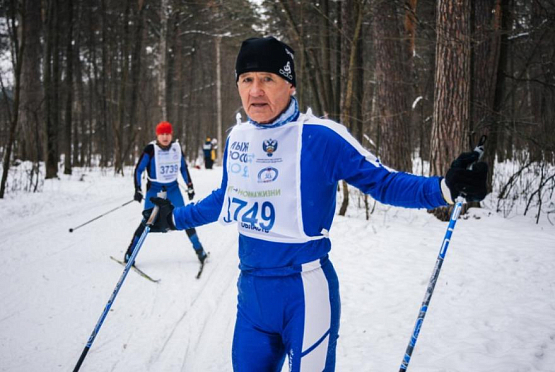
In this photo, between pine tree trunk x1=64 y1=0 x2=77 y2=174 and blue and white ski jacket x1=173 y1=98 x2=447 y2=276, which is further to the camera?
pine tree trunk x1=64 y1=0 x2=77 y2=174

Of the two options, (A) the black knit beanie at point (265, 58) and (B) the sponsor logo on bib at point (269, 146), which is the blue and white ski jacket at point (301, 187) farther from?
(A) the black knit beanie at point (265, 58)

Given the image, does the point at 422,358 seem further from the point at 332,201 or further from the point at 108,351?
the point at 108,351

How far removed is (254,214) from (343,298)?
10.2ft

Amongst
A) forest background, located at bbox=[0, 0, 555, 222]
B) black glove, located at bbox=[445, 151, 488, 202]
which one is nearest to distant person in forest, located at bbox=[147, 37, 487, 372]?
black glove, located at bbox=[445, 151, 488, 202]

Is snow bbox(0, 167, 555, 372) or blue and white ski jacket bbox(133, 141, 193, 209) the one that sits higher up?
blue and white ski jacket bbox(133, 141, 193, 209)

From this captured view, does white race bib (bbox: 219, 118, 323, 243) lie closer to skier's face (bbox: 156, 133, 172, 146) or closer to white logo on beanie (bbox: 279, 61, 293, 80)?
white logo on beanie (bbox: 279, 61, 293, 80)

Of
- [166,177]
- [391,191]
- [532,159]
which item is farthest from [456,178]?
[532,159]

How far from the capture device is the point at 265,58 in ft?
6.30

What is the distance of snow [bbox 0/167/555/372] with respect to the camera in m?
3.36

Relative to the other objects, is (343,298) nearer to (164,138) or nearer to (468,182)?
(468,182)

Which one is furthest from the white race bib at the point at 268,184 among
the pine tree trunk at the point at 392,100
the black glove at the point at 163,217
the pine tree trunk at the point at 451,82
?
the pine tree trunk at the point at 392,100

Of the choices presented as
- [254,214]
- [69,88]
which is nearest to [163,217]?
[254,214]

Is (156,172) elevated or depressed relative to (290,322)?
elevated

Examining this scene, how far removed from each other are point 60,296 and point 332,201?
440cm
